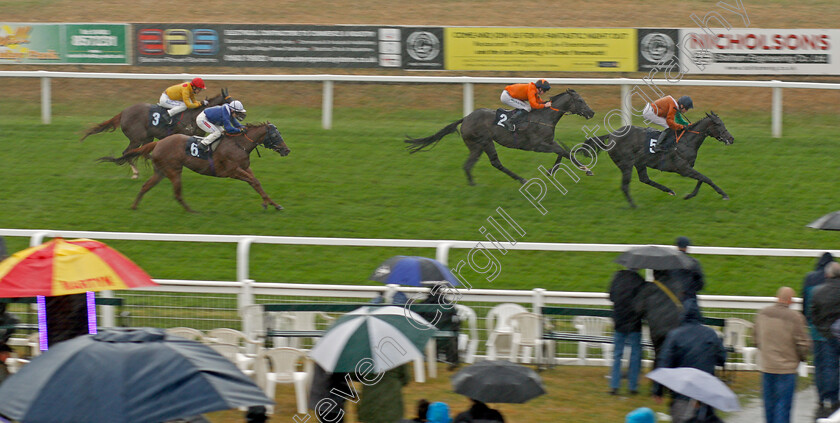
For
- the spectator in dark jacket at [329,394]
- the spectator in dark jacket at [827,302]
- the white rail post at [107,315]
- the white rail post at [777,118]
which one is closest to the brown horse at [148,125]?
the white rail post at [107,315]

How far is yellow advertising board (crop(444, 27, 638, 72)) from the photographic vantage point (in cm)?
1386

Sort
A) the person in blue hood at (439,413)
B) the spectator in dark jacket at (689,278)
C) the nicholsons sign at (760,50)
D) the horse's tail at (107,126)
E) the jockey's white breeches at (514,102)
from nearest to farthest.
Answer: the person in blue hood at (439,413) → the spectator in dark jacket at (689,278) → the jockey's white breeches at (514,102) → the horse's tail at (107,126) → the nicholsons sign at (760,50)

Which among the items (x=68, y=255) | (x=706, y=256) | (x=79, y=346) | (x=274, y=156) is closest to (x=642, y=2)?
(x=274, y=156)

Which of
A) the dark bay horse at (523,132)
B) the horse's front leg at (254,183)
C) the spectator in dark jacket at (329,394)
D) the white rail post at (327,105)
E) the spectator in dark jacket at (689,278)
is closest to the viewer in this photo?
the spectator in dark jacket at (329,394)

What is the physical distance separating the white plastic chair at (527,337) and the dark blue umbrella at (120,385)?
2.93 metres

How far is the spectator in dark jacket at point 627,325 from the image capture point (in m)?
6.00

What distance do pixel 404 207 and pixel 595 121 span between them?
13.9ft

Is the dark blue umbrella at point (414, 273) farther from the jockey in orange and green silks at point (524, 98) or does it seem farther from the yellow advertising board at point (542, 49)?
the yellow advertising board at point (542, 49)

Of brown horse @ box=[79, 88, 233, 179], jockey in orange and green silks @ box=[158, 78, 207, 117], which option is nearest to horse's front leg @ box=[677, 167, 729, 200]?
brown horse @ box=[79, 88, 233, 179]

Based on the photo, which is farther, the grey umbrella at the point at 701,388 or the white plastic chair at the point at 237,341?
the white plastic chair at the point at 237,341

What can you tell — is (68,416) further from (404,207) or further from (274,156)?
(274,156)

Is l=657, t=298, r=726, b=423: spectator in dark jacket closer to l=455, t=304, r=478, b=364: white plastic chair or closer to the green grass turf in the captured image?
l=455, t=304, r=478, b=364: white plastic chair

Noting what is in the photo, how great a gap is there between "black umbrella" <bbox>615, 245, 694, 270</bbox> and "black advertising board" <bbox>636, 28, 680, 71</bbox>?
826 cm

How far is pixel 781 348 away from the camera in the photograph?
5.23 m
